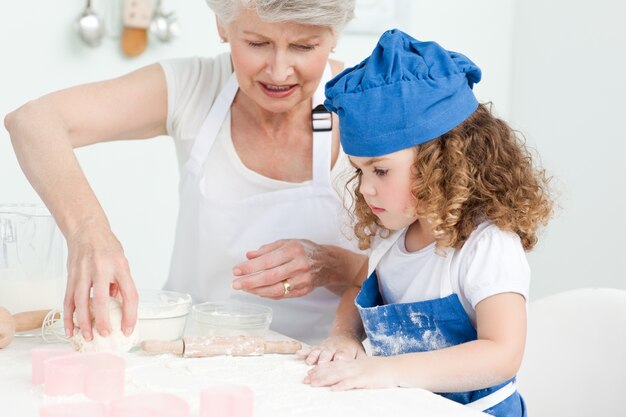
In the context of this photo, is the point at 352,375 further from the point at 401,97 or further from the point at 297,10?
the point at 297,10

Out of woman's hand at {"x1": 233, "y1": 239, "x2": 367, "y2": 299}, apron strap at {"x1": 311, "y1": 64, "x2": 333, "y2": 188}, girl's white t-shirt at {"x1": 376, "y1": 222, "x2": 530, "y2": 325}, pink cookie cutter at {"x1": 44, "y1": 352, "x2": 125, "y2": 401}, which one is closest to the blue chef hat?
girl's white t-shirt at {"x1": 376, "y1": 222, "x2": 530, "y2": 325}

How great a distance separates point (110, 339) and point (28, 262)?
313 mm

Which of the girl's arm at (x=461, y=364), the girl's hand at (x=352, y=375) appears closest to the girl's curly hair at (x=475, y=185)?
the girl's arm at (x=461, y=364)

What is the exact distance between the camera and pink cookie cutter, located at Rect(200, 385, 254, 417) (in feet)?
3.11

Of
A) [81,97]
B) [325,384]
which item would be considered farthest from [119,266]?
[81,97]

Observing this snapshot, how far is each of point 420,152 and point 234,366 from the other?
0.43 meters

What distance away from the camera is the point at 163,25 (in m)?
2.64

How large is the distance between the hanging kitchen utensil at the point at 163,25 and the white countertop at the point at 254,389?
1576 millimetres

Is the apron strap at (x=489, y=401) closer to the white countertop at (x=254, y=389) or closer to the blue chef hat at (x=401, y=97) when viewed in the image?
the white countertop at (x=254, y=389)

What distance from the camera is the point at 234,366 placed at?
3.94 ft

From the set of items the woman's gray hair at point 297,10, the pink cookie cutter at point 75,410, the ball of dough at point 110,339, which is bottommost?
the ball of dough at point 110,339

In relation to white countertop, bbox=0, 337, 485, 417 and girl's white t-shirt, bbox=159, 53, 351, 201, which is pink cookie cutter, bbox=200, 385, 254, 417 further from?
girl's white t-shirt, bbox=159, 53, 351, 201

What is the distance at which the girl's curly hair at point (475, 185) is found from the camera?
4.25ft

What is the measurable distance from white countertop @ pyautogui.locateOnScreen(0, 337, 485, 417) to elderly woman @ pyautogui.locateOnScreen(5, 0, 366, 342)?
0.27 meters
